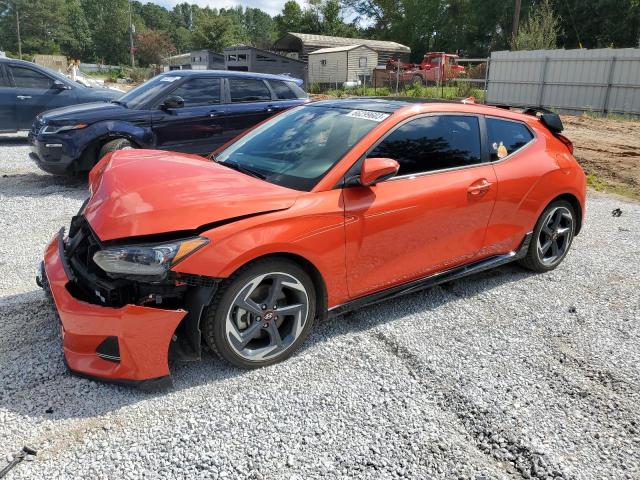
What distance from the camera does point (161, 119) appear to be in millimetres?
7453

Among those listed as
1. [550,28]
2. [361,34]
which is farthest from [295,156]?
[361,34]

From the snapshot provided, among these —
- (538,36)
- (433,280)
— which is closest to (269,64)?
(538,36)

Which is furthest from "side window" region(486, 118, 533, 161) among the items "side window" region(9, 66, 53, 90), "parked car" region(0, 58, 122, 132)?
"side window" region(9, 66, 53, 90)

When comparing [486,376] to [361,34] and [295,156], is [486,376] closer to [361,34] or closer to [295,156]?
[295,156]

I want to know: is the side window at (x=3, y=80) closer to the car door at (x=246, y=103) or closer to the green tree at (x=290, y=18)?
the car door at (x=246, y=103)

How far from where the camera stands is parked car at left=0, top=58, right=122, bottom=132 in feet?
33.7

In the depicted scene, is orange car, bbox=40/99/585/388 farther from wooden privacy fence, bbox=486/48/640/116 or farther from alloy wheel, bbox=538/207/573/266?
wooden privacy fence, bbox=486/48/640/116

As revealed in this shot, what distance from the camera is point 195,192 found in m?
3.04

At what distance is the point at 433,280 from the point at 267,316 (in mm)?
1431

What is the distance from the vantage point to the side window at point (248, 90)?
8.16 meters

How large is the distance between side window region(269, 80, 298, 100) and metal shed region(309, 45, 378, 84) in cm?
2765

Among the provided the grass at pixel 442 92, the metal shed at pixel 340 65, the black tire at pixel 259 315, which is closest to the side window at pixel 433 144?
the black tire at pixel 259 315

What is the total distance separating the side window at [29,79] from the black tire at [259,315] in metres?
9.57

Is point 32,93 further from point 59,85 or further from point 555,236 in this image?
point 555,236
